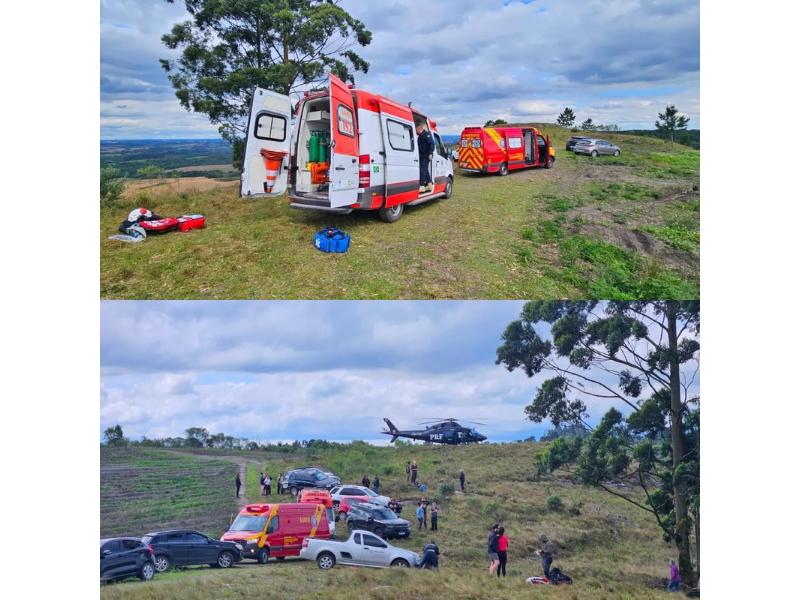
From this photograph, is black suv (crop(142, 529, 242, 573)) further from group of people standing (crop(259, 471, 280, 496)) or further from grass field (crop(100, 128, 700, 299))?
grass field (crop(100, 128, 700, 299))

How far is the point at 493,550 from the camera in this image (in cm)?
471

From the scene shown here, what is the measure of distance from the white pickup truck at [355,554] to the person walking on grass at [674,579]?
2.66m

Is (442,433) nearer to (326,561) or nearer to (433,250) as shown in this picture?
(326,561)

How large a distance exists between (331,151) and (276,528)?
13.7ft

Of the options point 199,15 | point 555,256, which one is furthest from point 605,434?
point 199,15

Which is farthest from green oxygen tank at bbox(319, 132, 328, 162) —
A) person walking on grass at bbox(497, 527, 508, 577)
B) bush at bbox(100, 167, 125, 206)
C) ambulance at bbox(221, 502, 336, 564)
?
person walking on grass at bbox(497, 527, 508, 577)

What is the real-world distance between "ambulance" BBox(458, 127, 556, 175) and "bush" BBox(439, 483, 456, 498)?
753cm

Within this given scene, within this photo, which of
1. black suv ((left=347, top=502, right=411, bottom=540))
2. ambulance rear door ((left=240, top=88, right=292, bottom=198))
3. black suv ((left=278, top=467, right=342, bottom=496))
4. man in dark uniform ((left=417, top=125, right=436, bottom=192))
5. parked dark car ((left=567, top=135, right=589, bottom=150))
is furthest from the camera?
parked dark car ((left=567, top=135, right=589, bottom=150))

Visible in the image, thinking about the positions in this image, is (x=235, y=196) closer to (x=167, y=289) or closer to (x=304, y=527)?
(x=167, y=289)

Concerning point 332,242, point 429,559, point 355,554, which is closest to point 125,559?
point 355,554

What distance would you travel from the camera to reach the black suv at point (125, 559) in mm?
4461

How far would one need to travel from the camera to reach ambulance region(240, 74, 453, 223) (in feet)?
18.1

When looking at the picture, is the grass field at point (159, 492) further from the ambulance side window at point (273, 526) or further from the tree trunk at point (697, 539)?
the tree trunk at point (697, 539)

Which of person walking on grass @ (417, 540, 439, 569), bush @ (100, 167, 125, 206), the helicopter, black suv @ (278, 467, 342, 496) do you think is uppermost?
bush @ (100, 167, 125, 206)
